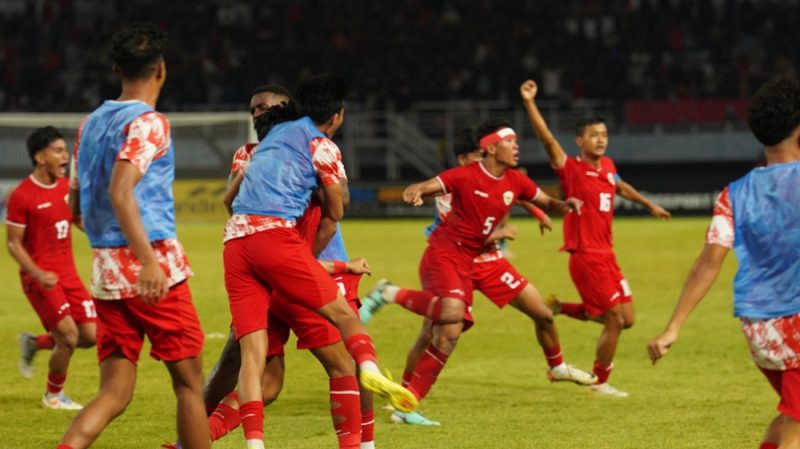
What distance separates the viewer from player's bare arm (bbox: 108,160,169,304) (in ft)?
19.4

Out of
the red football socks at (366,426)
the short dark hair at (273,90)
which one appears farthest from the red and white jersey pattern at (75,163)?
the red football socks at (366,426)

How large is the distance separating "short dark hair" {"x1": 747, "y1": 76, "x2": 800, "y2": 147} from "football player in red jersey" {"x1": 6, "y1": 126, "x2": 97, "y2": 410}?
6.22 metres

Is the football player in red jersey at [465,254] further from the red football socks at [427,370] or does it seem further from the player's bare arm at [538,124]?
the player's bare arm at [538,124]

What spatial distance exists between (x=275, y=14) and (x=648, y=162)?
15098mm

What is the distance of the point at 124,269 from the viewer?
20.3ft

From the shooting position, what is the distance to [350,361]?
7465mm

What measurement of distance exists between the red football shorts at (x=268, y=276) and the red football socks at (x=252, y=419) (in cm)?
41

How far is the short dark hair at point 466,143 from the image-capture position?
10500 mm

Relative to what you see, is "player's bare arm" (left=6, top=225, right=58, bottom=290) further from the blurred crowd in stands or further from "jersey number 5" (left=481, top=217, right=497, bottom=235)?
the blurred crowd in stands

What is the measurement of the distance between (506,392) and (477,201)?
194 centimetres

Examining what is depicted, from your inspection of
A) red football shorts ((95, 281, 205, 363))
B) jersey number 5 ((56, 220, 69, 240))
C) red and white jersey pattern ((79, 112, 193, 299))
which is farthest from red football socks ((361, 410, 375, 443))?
jersey number 5 ((56, 220, 69, 240))

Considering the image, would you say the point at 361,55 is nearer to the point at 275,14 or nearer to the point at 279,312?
the point at 275,14

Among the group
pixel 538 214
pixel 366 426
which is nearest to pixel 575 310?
pixel 538 214

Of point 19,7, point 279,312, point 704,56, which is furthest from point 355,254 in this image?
point 19,7
